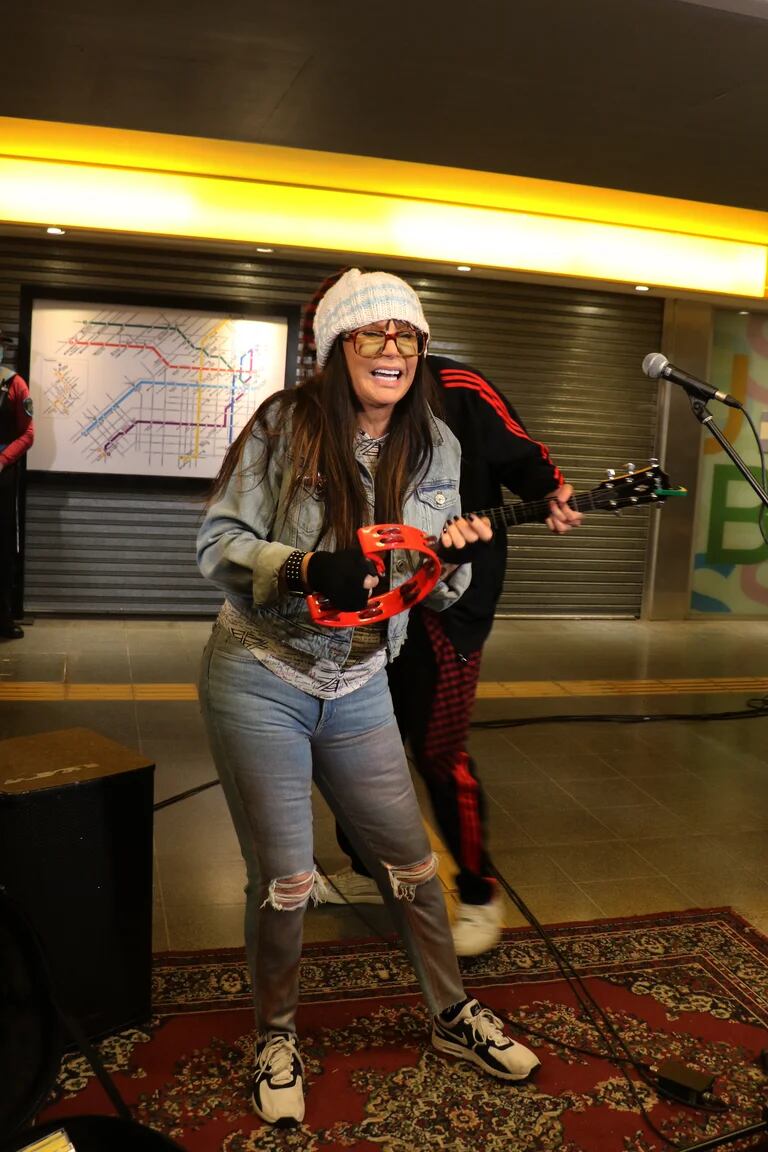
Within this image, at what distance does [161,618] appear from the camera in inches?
328

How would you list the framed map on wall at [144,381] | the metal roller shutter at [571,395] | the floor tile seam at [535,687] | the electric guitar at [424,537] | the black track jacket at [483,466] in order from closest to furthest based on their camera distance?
the electric guitar at [424,537], the black track jacket at [483,466], the floor tile seam at [535,687], the framed map on wall at [144,381], the metal roller shutter at [571,395]

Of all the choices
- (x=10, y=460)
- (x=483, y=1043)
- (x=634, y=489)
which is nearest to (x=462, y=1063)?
(x=483, y=1043)

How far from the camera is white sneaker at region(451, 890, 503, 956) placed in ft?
10.3

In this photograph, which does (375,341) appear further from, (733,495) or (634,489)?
(733,495)

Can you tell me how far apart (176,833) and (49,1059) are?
2.08 metres

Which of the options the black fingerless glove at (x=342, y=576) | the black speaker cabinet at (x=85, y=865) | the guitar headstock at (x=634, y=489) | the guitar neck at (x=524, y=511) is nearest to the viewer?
the black fingerless glove at (x=342, y=576)

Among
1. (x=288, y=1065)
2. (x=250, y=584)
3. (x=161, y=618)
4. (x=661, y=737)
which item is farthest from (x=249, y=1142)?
(x=161, y=618)

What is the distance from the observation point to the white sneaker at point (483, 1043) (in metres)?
2.54

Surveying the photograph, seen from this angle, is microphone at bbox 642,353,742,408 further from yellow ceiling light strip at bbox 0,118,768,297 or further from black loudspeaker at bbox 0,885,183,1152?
yellow ceiling light strip at bbox 0,118,768,297

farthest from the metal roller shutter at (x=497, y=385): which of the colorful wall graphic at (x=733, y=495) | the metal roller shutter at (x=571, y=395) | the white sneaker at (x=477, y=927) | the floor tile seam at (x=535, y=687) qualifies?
the white sneaker at (x=477, y=927)

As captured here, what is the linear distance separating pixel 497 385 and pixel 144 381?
9.19ft

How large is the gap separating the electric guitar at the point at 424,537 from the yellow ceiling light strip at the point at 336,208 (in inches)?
199

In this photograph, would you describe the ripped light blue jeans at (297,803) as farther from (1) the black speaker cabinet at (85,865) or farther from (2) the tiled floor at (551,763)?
(2) the tiled floor at (551,763)

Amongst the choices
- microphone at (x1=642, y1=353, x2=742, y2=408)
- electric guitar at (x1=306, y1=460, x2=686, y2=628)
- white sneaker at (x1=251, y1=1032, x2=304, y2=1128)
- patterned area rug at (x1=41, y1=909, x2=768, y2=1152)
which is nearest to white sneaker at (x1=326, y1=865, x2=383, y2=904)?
patterned area rug at (x1=41, y1=909, x2=768, y2=1152)
